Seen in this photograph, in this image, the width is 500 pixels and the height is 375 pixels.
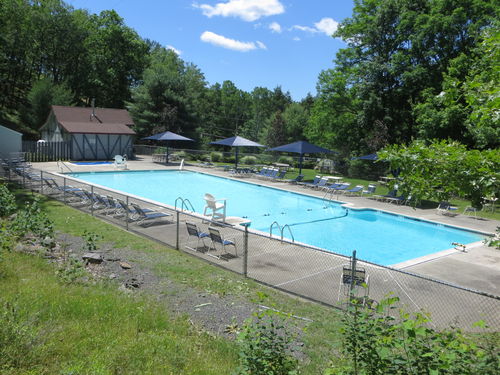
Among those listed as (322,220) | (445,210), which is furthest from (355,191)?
(322,220)

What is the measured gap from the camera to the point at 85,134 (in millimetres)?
32875

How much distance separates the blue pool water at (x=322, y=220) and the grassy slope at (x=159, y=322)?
6212 millimetres

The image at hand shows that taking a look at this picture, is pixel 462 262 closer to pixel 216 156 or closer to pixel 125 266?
pixel 125 266

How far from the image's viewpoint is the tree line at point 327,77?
26.4 meters

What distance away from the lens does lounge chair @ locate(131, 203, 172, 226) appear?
40.2 ft

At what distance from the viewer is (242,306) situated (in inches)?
259

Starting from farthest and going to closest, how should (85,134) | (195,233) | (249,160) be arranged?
(249,160), (85,134), (195,233)

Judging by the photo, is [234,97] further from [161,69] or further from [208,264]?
[208,264]

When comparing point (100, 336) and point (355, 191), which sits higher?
point (355, 191)

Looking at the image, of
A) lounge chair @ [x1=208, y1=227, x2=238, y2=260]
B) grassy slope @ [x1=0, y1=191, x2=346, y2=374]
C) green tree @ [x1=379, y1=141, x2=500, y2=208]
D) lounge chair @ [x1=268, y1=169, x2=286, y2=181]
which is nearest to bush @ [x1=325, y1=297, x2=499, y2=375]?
grassy slope @ [x1=0, y1=191, x2=346, y2=374]

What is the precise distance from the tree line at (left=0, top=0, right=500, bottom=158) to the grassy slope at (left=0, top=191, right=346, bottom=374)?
A: 371 centimetres

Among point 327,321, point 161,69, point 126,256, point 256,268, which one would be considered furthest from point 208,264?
point 161,69

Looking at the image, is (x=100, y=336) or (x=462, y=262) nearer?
(x=100, y=336)

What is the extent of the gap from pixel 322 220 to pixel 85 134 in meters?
24.4
